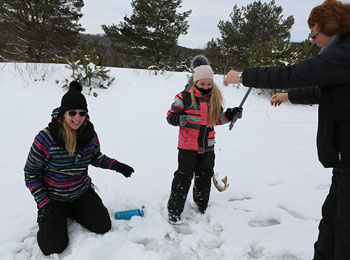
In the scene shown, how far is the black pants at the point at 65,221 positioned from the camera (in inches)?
75.5

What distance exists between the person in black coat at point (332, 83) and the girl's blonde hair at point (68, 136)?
4.94 feet

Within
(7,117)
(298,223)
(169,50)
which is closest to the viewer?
(298,223)

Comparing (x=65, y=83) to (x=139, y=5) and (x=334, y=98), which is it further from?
(x=139, y=5)

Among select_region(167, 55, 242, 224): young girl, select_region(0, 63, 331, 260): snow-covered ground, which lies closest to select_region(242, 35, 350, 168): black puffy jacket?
select_region(167, 55, 242, 224): young girl

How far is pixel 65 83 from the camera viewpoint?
24.2 ft

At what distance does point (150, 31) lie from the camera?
16031mm

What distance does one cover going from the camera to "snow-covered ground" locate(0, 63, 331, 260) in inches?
79.1

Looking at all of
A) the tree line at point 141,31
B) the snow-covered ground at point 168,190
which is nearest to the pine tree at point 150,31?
the tree line at point 141,31

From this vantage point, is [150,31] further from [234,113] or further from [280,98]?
[280,98]

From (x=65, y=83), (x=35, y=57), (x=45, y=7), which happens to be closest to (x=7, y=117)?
(x=65, y=83)

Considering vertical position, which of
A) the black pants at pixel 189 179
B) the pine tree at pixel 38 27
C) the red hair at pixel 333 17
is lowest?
the black pants at pixel 189 179

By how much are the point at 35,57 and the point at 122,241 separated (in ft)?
56.2

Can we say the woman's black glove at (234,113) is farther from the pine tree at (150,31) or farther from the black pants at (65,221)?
the pine tree at (150,31)


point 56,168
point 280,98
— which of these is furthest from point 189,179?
point 56,168
